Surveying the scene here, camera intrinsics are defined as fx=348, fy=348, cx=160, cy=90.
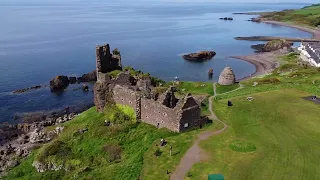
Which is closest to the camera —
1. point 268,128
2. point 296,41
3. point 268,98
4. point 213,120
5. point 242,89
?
point 268,128

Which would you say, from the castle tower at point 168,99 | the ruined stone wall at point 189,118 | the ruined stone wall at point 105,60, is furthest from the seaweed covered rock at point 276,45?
the ruined stone wall at point 189,118

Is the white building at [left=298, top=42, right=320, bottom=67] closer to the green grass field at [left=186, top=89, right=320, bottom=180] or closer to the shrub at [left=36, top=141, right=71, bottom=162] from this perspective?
the green grass field at [left=186, top=89, right=320, bottom=180]

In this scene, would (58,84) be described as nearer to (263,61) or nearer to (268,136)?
(268,136)

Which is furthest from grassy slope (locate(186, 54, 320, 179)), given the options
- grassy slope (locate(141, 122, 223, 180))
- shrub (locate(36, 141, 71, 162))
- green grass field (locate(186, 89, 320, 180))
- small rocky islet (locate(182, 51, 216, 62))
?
small rocky islet (locate(182, 51, 216, 62))

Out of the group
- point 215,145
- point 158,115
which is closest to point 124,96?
point 158,115

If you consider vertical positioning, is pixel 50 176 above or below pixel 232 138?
below

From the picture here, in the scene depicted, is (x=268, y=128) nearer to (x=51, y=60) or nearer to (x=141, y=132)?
(x=141, y=132)

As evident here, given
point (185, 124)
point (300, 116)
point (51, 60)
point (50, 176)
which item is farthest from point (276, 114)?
point (51, 60)

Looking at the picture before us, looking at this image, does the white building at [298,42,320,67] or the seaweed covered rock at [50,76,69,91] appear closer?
the seaweed covered rock at [50,76,69,91]
